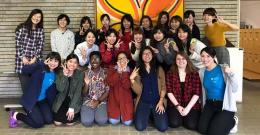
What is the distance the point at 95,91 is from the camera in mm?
4441

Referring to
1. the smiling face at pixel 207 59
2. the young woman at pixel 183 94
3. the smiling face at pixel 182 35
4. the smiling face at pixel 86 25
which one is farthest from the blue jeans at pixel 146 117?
the smiling face at pixel 86 25

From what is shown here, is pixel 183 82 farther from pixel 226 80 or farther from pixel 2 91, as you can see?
pixel 2 91

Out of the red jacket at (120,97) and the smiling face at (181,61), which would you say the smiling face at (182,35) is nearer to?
the smiling face at (181,61)

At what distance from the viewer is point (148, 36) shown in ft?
16.3

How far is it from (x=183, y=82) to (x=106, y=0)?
222 cm

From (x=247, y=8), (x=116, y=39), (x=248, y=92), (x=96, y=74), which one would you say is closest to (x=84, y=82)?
(x=96, y=74)

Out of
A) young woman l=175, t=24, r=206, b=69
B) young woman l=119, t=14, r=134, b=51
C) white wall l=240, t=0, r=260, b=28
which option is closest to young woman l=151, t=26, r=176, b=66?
young woman l=175, t=24, r=206, b=69

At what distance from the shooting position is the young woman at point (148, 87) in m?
4.21

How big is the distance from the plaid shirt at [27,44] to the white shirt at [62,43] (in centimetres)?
21

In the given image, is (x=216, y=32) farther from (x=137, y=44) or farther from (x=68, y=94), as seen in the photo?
(x=68, y=94)

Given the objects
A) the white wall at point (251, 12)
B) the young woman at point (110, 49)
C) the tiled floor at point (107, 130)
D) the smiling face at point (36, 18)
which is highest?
the white wall at point (251, 12)

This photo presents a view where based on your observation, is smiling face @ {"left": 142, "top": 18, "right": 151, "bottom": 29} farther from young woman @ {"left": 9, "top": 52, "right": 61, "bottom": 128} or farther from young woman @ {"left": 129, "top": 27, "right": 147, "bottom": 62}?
young woman @ {"left": 9, "top": 52, "right": 61, "bottom": 128}

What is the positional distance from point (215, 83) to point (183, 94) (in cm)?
47

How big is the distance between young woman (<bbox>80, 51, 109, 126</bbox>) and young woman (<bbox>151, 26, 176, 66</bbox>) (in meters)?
0.81
